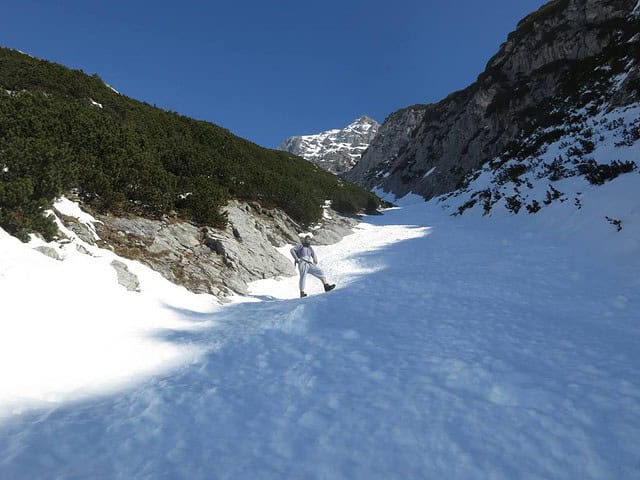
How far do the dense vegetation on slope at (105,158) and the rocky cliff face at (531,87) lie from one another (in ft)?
62.0

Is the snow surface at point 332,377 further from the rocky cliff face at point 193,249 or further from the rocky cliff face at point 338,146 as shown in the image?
the rocky cliff face at point 338,146

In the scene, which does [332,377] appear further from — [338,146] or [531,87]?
[338,146]

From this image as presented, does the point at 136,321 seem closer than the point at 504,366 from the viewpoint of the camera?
No

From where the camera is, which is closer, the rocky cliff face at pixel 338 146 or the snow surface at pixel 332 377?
the snow surface at pixel 332 377

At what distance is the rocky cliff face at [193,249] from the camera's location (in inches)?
360

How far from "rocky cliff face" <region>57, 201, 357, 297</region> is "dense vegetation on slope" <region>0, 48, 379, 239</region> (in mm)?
710

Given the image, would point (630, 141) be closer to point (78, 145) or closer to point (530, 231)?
point (530, 231)

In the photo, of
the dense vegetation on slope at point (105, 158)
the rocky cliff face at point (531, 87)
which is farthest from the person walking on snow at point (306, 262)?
the rocky cliff face at point (531, 87)

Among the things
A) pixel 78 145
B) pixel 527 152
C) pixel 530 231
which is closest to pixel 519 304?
pixel 530 231

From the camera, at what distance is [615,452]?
256 cm

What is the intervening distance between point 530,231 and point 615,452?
10.9m

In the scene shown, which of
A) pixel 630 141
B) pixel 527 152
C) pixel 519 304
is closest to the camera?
pixel 519 304

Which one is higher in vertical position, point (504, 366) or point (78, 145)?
point (78, 145)

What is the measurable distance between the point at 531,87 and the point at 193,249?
41.4 m
